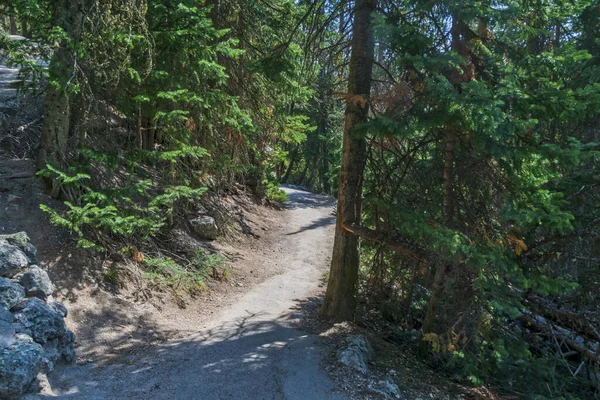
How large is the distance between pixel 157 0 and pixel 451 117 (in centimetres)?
597

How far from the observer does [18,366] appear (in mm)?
4395

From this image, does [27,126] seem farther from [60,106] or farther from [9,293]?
[9,293]

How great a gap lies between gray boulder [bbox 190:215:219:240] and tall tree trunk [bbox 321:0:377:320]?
4.98 m

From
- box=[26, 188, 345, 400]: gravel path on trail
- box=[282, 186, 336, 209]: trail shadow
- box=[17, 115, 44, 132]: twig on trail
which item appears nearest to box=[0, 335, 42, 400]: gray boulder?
box=[26, 188, 345, 400]: gravel path on trail

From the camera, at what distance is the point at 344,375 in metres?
6.07

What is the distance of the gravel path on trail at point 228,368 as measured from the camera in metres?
5.25

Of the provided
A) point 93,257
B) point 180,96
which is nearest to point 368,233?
point 180,96

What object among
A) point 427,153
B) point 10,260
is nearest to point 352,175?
point 427,153

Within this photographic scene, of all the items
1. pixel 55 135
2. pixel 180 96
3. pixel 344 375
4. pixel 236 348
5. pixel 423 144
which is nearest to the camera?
pixel 344 375

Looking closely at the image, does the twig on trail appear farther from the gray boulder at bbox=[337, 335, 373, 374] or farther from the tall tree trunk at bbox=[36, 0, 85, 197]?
the gray boulder at bbox=[337, 335, 373, 374]

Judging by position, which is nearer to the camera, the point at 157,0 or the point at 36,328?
the point at 36,328

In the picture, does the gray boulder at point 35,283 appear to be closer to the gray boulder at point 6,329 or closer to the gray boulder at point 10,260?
the gray boulder at point 10,260

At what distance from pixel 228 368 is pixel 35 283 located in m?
2.74

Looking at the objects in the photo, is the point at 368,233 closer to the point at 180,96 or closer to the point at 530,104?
the point at 530,104
